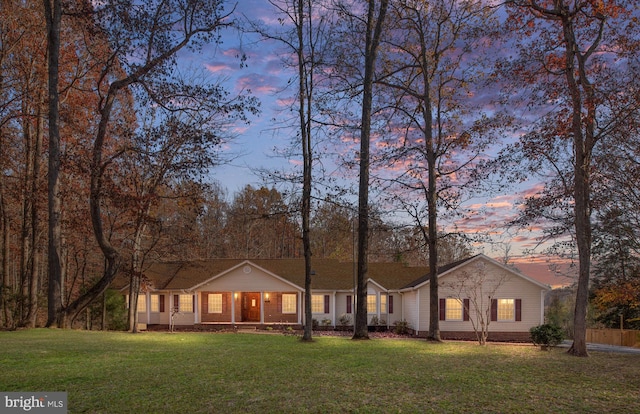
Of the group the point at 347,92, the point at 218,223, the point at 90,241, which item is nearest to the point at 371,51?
the point at 347,92

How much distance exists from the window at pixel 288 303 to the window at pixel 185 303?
590cm

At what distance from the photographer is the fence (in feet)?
78.7

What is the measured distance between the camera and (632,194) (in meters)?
16.0

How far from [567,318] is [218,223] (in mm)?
31647

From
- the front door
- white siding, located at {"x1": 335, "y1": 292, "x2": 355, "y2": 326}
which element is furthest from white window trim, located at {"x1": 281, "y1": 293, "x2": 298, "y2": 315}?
white siding, located at {"x1": 335, "y1": 292, "x2": 355, "y2": 326}

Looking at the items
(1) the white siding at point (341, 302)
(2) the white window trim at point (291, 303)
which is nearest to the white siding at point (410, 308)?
(1) the white siding at point (341, 302)

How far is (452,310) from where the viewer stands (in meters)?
27.3

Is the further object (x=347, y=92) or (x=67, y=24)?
(x=67, y=24)

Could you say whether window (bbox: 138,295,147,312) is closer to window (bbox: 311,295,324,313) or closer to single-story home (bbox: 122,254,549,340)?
single-story home (bbox: 122,254,549,340)

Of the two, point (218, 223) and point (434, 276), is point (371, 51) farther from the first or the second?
point (218, 223)

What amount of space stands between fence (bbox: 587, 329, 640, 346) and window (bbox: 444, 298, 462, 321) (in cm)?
750

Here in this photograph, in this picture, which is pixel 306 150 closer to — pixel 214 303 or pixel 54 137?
pixel 54 137

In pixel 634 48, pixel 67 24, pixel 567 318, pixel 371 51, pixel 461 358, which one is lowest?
pixel 567 318

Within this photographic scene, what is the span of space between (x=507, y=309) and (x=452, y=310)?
3.10 meters
